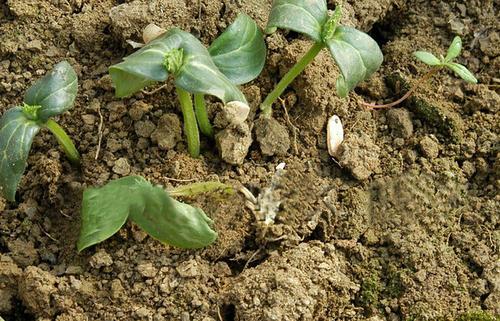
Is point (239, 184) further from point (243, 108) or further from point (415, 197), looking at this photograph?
point (415, 197)

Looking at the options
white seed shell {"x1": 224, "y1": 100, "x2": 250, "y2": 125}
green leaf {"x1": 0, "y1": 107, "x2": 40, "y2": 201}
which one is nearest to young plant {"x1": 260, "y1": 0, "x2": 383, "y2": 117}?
white seed shell {"x1": 224, "y1": 100, "x2": 250, "y2": 125}

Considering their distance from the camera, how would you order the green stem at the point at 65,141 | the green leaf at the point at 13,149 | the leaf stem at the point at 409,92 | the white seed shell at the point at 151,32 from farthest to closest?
1. the leaf stem at the point at 409,92
2. the white seed shell at the point at 151,32
3. the green stem at the point at 65,141
4. the green leaf at the point at 13,149

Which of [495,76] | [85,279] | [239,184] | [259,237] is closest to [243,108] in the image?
[239,184]

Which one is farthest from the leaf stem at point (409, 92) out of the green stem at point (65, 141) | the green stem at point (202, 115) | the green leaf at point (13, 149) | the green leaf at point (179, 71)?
the green leaf at point (13, 149)

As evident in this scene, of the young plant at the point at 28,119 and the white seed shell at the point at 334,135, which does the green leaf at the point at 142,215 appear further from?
the white seed shell at the point at 334,135

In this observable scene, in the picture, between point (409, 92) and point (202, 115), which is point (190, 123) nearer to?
point (202, 115)

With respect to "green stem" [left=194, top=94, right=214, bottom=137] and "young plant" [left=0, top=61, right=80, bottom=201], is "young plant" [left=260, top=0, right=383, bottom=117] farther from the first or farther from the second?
"young plant" [left=0, top=61, right=80, bottom=201]
